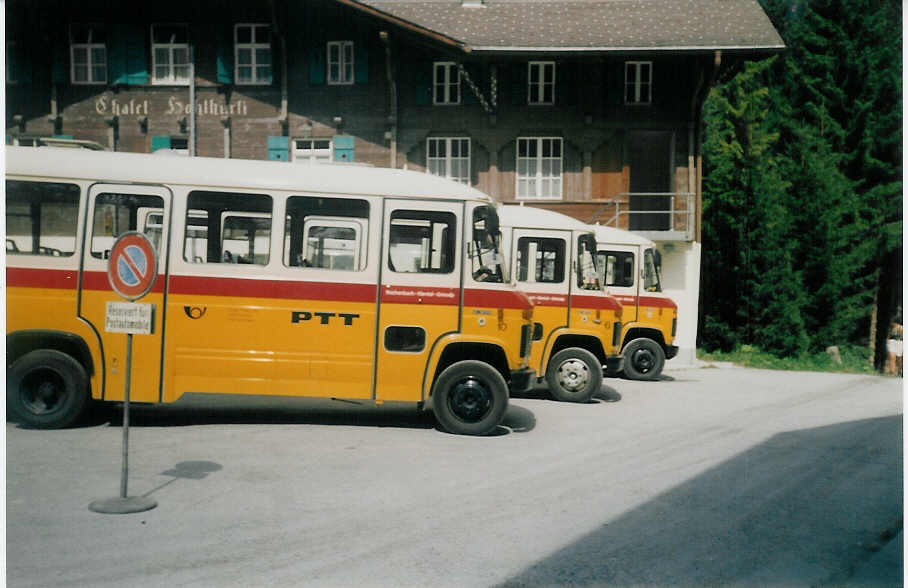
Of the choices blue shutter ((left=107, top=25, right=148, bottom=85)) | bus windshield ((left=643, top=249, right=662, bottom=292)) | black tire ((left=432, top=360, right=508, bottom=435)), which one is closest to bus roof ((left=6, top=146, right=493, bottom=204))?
black tire ((left=432, top=360, right=508, bottom=435))

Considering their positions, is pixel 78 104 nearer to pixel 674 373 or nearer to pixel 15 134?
pixel 15 134

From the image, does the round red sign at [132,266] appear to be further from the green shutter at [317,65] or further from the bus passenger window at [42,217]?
the green shutter at [317,65]

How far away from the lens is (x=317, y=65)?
2209 centimetres

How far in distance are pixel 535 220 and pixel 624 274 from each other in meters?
3.70

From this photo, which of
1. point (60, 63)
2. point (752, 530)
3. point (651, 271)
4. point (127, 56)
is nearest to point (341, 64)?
point (127, 56)

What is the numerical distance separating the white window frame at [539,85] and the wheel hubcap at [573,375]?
10936 millimetres

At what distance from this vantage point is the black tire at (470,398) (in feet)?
33.5

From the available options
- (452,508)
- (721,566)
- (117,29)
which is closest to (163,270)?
(452,508)

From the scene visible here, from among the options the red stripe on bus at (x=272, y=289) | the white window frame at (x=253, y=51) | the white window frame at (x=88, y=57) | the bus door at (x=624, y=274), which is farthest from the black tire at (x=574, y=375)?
the white window frame at (x=88, y=57)

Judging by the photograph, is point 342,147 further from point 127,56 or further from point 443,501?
point 443,501

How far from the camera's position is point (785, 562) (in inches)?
240

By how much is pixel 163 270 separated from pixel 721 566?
6.64 metres

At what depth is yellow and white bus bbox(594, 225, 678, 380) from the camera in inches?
683

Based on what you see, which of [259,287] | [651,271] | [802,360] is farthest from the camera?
[802,360]
